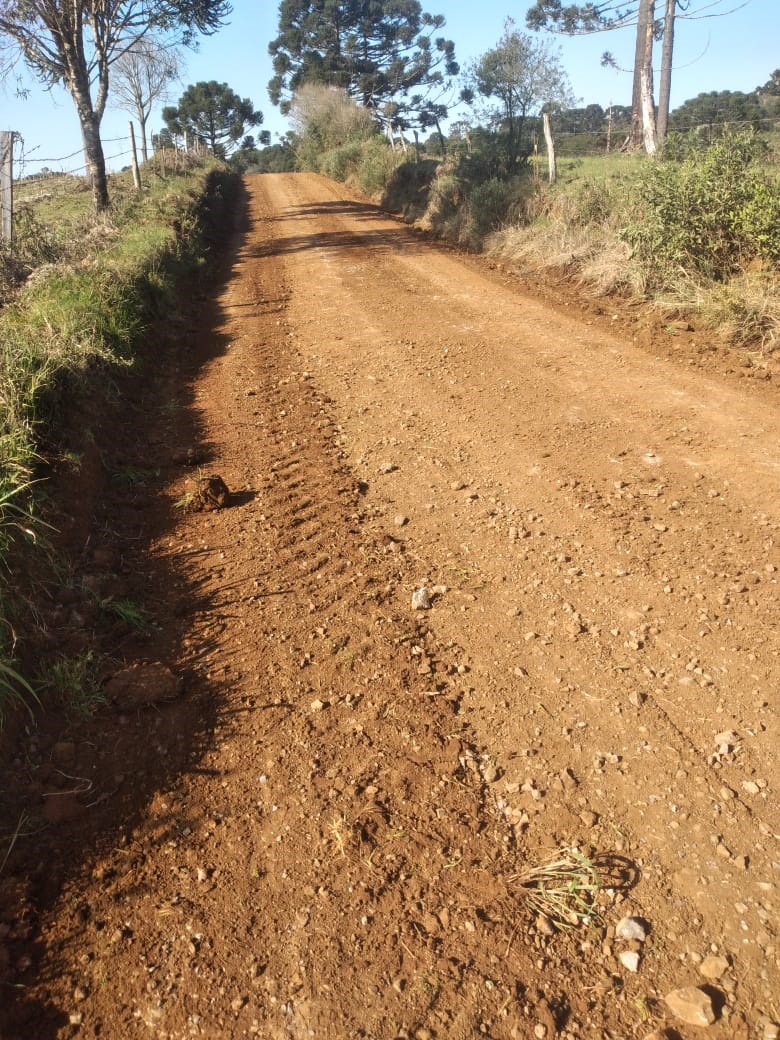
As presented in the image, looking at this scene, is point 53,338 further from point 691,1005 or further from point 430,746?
point 691,1005

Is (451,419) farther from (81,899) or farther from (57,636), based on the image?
(81,899)

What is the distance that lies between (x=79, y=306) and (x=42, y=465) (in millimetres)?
3150

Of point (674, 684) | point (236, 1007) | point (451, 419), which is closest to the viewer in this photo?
point (236, 1007)

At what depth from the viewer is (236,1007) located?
6.07 ft

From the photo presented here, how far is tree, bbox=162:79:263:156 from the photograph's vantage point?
4844cm

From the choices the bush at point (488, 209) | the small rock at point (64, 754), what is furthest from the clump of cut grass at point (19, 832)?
the bush at point (488, 209)

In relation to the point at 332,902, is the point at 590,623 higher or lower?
higher

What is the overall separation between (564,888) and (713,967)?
16.8 inches

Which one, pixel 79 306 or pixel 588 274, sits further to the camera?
pixel 588 274

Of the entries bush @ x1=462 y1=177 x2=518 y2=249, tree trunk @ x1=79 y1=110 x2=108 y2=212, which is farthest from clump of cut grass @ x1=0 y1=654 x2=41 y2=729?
tree trunk @ x1=79 y1=110 x2=108 y2=212

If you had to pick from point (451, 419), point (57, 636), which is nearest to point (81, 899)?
point (57, 636)

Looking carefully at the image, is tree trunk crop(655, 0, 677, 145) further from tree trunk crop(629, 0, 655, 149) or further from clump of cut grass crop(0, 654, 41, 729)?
clump of cut grass crop(0, 654, 41, 729)

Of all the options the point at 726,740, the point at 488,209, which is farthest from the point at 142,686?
the point at 488,209

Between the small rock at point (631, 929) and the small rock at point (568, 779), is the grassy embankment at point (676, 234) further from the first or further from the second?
the small rock at point (631, 929)
